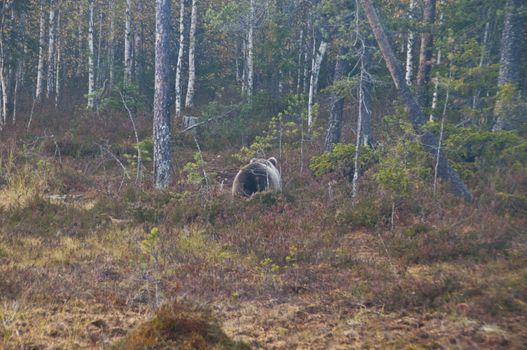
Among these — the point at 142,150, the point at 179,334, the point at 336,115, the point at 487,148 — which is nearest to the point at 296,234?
the point at 179,334

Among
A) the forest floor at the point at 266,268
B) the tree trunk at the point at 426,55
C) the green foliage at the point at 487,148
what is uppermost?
the tree trunk at the point at 426,55

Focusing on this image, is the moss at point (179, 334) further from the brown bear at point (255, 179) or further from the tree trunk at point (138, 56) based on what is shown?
the tree trunk at point (138, 56)

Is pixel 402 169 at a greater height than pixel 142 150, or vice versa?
pixel 402 169

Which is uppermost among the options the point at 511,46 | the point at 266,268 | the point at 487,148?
the point at 511,46

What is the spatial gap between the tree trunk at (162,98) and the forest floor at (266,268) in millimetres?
1024

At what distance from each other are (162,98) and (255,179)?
312 cm

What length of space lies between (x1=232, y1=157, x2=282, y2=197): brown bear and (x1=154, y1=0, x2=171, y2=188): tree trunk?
6.24ft

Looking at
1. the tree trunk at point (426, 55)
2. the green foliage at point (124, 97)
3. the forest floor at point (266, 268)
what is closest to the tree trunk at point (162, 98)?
the forest floor at point (266, 268)

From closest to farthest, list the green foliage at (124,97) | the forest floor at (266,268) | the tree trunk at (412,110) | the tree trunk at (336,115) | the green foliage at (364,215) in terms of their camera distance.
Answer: the forest floor at (266,268), the green foliage at (364,215), the tree trunk at (412,110), the tree trunk at (336,115), the green foliage at (124,97)

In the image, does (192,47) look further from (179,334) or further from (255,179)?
(179,334)

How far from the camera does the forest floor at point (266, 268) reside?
4816 millimetres

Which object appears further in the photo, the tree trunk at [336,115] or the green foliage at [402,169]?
the tree trunk at [336,115]

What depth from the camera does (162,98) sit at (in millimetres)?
11945

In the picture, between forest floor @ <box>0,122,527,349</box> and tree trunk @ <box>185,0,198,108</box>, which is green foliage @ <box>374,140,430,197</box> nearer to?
forest floor @ <box>0,122,527,349</box>
